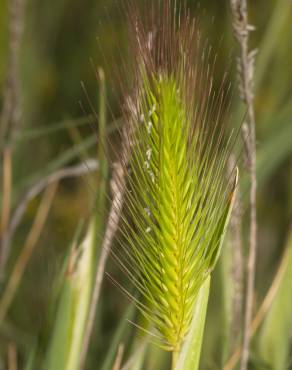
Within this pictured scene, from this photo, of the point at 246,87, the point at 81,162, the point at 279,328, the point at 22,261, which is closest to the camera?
the point at 246,87

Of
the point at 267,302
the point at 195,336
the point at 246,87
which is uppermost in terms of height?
the point at 246,87

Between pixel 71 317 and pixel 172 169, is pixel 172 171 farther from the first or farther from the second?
pixel 71 317

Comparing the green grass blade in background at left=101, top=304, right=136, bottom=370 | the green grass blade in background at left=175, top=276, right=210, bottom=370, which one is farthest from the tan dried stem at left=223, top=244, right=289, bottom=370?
the green grass blade in background at left=175, top=276, right=210, bottom=370

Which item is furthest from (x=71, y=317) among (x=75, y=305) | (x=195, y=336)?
(x=195, y=336)

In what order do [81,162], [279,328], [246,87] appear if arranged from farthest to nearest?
[81,162] → [279,328] → [246,87]

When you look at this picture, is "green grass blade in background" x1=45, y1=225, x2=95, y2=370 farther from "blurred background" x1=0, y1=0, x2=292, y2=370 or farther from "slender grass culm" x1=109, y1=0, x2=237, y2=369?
"slender grass culm" x1=109, y1=0, x2=237, y2=369

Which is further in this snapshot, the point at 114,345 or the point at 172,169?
the point at 114,345
